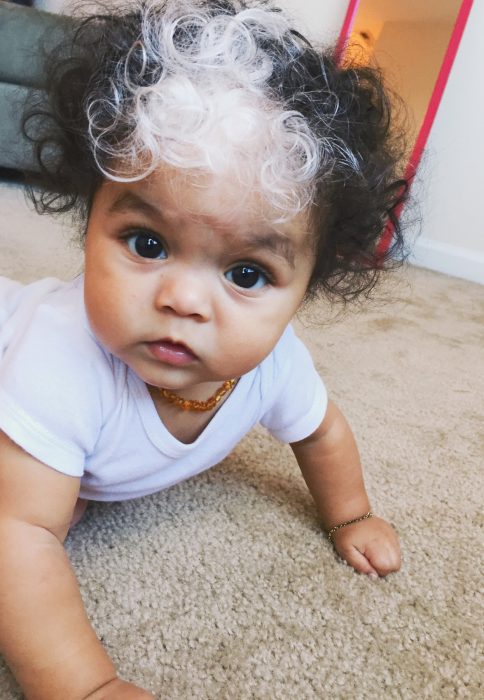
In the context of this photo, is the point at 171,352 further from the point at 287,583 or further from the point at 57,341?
the point at 287,583

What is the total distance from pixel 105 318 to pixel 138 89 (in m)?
0.17

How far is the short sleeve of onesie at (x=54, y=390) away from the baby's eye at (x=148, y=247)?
0.10 meters

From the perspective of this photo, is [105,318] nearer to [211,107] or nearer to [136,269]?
[136,269]

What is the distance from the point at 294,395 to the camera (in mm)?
646

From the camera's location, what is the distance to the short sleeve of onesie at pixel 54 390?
46cm

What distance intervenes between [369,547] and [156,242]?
1.21 feet

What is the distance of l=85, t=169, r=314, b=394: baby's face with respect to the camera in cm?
43

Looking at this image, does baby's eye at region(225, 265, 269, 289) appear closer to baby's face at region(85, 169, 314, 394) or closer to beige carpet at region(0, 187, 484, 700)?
baby's face at region(85, 169, 314, 394)

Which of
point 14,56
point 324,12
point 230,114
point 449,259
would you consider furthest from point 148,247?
point 324,12

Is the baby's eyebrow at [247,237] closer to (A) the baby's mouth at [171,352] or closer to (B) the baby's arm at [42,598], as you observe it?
(A) the baby's mouth at [171,352]

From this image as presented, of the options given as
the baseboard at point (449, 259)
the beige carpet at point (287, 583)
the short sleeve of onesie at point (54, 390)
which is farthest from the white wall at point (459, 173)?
the short sleeve of onesie at point (54, 390)

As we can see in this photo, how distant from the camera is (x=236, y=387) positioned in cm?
60

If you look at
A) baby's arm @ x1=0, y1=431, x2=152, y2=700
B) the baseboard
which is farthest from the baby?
the baseboard

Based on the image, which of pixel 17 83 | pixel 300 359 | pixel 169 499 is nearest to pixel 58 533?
pixel 169 499
